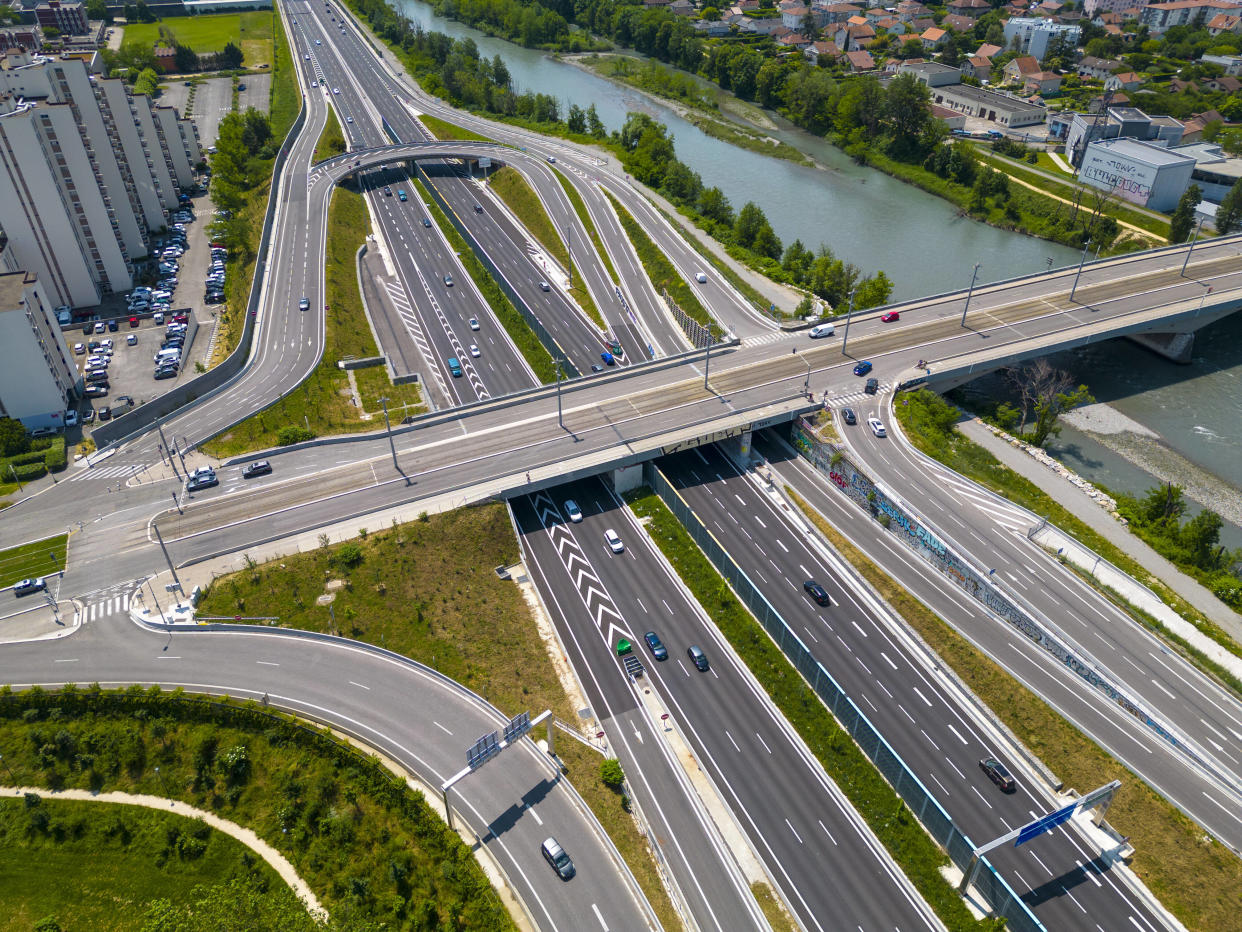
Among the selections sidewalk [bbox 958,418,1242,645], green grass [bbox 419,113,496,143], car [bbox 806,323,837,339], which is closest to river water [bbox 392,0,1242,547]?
sidewalk [bbox 958,418,1242,645]

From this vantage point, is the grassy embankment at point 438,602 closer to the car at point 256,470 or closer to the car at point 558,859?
the car at point 558,859

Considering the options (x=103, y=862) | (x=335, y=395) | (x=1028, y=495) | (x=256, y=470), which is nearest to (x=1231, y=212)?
(x=1028, y=495)

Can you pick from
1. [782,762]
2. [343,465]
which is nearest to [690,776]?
[782,762]

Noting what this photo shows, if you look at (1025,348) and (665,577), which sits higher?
(1025,348)

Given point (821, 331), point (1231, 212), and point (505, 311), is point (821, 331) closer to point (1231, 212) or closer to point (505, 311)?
point (505, 311)

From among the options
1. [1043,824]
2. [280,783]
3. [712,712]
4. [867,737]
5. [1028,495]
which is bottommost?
[712,712]

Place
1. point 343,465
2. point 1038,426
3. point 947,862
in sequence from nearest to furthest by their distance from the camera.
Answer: point 947,862, point 343,465, point 1038,426

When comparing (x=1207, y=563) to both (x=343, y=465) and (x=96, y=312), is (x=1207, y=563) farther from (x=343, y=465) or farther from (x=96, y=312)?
(x=96, y=312)
